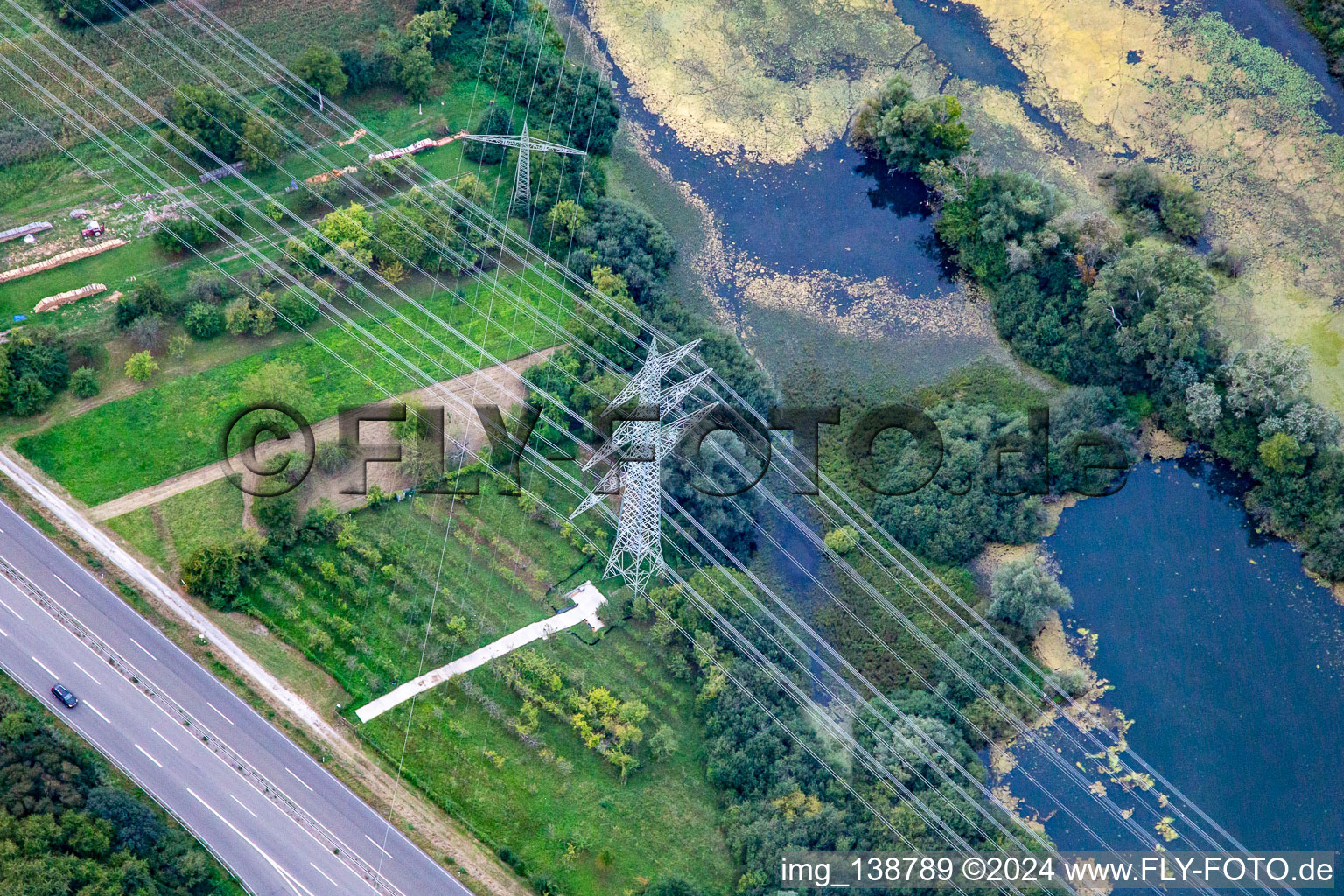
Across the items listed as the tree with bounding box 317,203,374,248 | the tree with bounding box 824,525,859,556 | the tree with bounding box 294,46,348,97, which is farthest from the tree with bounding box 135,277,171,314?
the tree with bounding box 824,525,859,556

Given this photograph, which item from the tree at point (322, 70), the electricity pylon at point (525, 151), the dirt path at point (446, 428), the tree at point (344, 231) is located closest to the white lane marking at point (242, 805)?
the dirt path at point (446, 428)

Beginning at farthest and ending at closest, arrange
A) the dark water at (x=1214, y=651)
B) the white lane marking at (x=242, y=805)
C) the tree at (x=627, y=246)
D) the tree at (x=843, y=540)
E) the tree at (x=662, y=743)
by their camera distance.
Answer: the tree at (x=627, y=246), the tree at (x=843, y=540), the dark water at (x=1214, y=651), the tree at (x=662, y=743), the white lane marking at (x=242, y=805)

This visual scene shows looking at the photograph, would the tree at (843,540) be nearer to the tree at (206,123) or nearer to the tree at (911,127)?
the tree at (911,127)

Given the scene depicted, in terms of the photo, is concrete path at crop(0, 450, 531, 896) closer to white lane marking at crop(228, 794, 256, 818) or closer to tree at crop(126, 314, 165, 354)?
white lane marking at crop(228, 794, 256, 818)

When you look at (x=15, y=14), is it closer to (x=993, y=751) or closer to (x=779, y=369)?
(x=779, y=369)

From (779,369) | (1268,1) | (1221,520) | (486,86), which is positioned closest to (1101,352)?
(1221,520)

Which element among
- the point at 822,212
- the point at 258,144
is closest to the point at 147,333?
the point at 258,144
